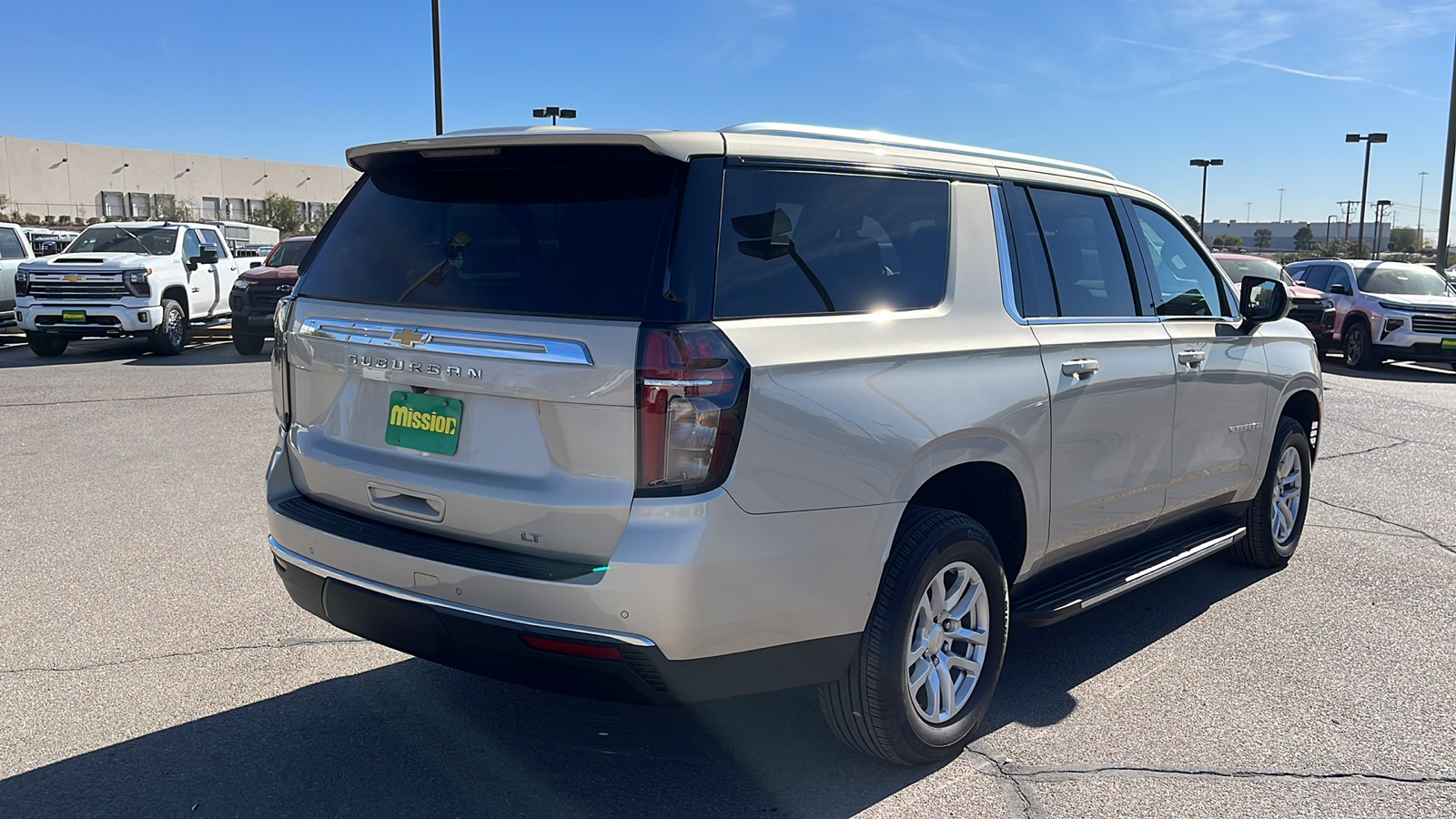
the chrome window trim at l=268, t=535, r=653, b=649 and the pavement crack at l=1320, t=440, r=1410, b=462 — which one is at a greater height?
the chrome window trim at l=268, t=535, r=653, b=649

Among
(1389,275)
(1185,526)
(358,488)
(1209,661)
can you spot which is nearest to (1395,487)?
(1185,526)

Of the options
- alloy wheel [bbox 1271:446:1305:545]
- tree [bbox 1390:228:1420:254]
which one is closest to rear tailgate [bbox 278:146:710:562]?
alloy wheel [bbox 1271:446:1305:545]

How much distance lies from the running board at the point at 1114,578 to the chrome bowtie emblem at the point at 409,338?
7.35ft

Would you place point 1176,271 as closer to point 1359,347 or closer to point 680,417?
point 680,417

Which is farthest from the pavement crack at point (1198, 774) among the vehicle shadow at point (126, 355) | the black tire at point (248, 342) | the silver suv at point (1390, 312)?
the silver suv at point (1390, 312)

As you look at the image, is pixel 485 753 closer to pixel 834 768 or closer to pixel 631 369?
pixel 834 768

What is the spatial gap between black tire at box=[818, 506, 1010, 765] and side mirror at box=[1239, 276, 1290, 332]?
243cm

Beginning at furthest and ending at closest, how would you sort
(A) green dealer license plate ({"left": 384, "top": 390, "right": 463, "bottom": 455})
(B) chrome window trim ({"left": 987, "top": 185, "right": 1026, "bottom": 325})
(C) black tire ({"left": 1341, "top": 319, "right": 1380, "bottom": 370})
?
(C) black tire ({"left": 1341, "top": 319, "right": 1380, "bottom": 370}) → (B) chrome window trim ({"left": 987, "top": 185, "right": 1026, "bottom": 325}) → (A) green dealer license plate ({"left": 384, "top": 390, "right": 463, "bottom": 455})

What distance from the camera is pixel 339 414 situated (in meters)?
3.46

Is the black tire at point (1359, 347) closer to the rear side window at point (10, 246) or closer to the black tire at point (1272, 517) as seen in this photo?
the black tire at point (1272, 517)

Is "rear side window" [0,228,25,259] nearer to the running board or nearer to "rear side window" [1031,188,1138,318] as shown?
"rear side window" [1031,188,1138,318]

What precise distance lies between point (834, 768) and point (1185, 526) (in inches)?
96.9

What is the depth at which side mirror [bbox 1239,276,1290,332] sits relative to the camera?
17.0 feet

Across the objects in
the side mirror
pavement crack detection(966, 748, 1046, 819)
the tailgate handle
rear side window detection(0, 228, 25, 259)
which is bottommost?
pavement crack detection(966, 748, 1046, 819)
